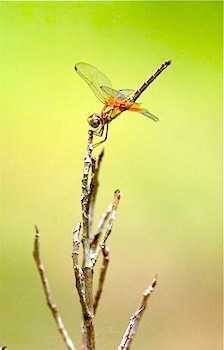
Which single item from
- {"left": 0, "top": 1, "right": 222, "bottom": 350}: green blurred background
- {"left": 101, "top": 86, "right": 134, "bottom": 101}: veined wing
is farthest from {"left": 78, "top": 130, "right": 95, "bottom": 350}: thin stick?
{"left": 0, "top": 1, "right": 222, "bottom": 350}: green blurred background

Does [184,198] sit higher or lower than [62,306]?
higher

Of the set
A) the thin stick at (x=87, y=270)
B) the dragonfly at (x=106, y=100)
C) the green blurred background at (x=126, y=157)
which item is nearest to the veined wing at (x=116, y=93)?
the dragonfly at (x=106, y=100)

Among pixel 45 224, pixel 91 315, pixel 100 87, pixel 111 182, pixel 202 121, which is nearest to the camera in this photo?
pixel 91 315

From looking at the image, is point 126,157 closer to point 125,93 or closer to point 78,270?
point 125,93

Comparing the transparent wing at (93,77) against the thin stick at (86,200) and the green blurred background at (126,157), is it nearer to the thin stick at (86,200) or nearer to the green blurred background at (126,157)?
the thin stick at (86,200)

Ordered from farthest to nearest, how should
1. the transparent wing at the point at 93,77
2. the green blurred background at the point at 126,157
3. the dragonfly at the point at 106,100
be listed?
the green blurred background at the point at 126,157
the transparent wing at the point at 93,77
the dragonfly at the point at 106,100

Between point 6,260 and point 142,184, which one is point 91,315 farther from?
point 142,184

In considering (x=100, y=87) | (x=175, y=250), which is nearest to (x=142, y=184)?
(x=175, y=250)
